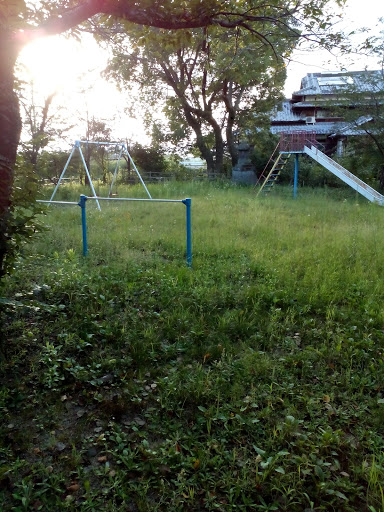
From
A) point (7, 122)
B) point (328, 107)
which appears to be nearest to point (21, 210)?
point (7, 122)

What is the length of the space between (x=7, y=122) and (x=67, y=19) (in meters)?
1.07

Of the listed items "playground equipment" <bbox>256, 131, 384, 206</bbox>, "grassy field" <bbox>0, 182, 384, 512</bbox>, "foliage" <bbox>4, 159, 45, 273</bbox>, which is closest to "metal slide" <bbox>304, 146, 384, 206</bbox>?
"playground equipment" <bbox>256, 131, 384, 206</bbox>

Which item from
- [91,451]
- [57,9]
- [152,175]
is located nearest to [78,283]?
[91,451]

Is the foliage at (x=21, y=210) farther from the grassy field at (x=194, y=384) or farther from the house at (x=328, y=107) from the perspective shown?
the house at (x=328, y=107)

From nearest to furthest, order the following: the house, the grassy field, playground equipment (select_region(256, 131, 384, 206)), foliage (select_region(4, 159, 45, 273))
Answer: the grassy field
foliage (select_region(4, 159, 45, 273))
playground equipment (select_region(256, 131, 384, 206))
the house

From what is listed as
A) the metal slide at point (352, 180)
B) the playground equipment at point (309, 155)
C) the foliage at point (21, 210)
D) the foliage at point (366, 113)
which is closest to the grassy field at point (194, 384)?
the foliage at point (21, 210)

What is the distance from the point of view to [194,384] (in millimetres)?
3197

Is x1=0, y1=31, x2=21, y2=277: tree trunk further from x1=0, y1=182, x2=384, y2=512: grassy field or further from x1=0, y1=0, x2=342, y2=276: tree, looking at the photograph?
x1=0, y1=182, x2=384, y2=512: grassy field

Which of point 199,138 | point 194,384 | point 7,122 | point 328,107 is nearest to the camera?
point 7,122

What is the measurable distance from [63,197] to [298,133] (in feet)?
30.8

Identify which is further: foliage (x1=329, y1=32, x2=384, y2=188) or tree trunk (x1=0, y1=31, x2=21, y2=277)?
foliage (x1=329, y1=32, x2=384, y2=188)

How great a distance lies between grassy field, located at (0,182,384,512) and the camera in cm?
237

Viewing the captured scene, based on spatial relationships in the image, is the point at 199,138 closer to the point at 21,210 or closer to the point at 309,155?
the point at 309,155

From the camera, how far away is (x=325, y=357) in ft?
11.9
